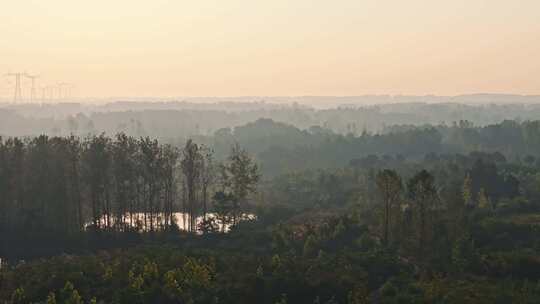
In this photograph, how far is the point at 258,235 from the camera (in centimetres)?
5794

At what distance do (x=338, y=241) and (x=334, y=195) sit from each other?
30357 mm

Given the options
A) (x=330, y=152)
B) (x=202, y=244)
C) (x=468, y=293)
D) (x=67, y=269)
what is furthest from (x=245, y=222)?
(x=330, y=152)

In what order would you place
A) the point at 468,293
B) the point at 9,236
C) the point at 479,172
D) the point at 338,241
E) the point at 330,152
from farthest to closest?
the point at 330,152 < the point at 479,172 < the point at 9,236 < the point at 338,241 < the point at 468,293

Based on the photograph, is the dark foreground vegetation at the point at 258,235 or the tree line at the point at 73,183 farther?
the tree line at the point at 73,183

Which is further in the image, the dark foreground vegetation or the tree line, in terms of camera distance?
the tree line

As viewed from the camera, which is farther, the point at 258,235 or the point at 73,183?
the point at 73,183

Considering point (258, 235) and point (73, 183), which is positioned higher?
point (73, 183)

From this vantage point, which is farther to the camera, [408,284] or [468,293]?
[408,284]

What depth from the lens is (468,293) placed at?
112 feet

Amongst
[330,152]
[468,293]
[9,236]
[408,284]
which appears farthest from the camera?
[330,152]

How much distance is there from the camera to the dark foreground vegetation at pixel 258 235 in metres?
35.5

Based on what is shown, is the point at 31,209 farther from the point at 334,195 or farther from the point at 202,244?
the point at 334,195

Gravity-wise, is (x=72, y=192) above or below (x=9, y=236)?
above

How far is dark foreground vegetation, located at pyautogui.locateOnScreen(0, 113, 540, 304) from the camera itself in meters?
35.5
